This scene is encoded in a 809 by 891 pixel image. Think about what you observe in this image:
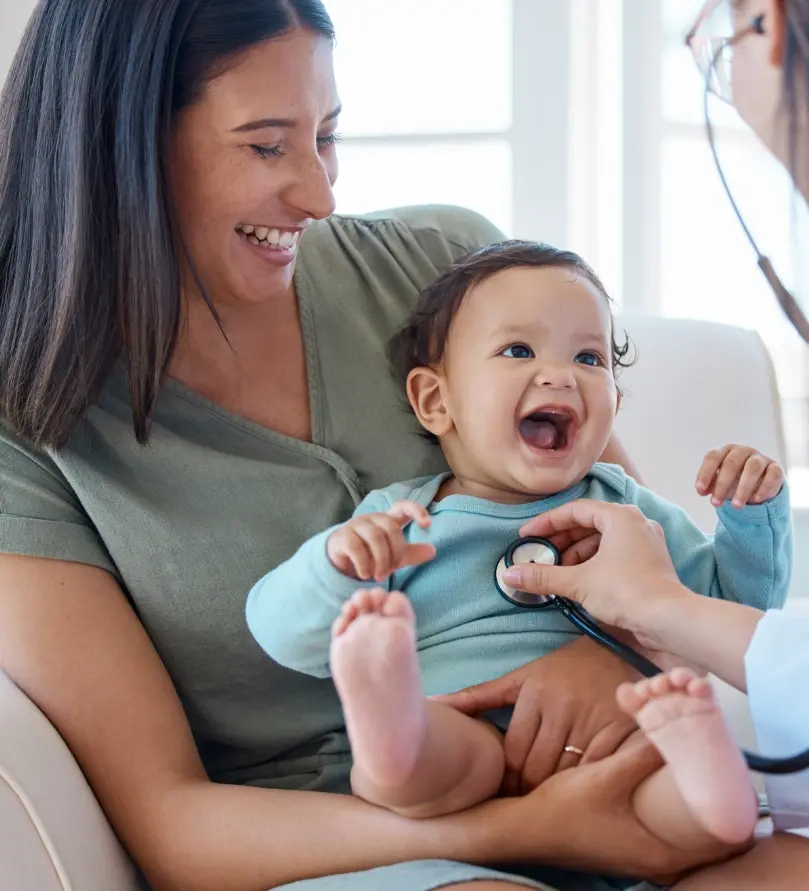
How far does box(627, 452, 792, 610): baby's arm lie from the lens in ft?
4.03

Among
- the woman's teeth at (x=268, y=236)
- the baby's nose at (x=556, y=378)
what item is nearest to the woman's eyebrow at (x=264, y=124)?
the woman's teeth at (x=268, y=236)

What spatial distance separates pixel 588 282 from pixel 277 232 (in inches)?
13.8

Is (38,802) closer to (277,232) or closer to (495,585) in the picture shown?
(495,585)

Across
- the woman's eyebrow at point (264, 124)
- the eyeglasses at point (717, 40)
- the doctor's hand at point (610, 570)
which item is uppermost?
the eyeglasses at point (717, 40)

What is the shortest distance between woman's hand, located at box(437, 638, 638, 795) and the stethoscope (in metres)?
0.04

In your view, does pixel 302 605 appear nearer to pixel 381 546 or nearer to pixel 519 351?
pixel 381 546

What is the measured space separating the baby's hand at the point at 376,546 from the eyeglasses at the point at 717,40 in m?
0.44

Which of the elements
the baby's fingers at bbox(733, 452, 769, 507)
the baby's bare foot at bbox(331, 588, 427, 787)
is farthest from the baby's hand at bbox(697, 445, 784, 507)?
the baby's bare foot at bbox(331, 588, 427, 787)

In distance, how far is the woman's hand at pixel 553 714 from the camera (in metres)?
1.07

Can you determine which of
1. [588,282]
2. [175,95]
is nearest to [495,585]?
[588,282]

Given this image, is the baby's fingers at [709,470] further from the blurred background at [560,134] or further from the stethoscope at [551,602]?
the blurred background at [560,134]

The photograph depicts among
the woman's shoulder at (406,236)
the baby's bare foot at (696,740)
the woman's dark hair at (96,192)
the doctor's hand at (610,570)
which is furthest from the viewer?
the woman's shoulder at (406,236)

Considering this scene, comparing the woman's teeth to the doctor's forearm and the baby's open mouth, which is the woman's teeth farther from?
the doctor's forearm

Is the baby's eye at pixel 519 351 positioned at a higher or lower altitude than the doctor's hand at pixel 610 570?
higher
